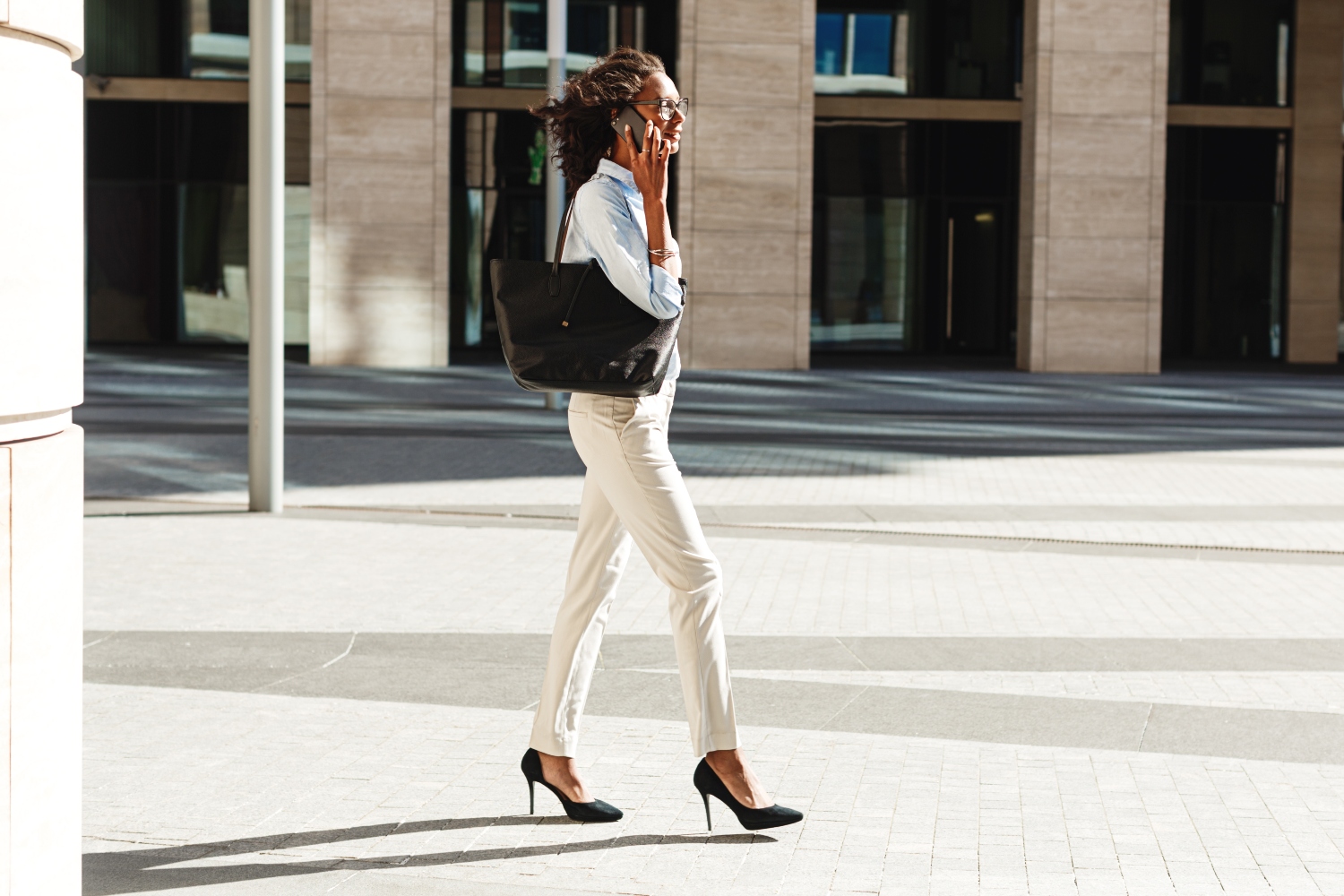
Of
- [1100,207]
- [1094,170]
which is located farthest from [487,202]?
[1100,207]

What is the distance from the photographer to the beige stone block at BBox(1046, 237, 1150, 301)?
26.5 meters

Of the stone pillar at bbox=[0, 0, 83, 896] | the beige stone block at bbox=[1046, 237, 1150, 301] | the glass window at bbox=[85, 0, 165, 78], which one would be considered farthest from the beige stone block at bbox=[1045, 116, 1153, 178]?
the stone pillar at bbox=[0, 0, 83, 896]

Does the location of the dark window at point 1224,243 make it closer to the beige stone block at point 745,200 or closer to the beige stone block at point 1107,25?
the beige stone block at point 1107,25

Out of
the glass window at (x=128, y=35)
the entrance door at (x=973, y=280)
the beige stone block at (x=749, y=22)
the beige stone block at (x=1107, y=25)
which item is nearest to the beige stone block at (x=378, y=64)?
the beige stone block at (x=749, y=22)

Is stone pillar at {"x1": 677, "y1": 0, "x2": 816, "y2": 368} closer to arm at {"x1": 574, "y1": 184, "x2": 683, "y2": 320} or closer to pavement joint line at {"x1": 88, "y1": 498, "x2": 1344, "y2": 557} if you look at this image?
pavement joint line at {"x1": 88, "y1": 498, "x2": 1344, "y2": 557}

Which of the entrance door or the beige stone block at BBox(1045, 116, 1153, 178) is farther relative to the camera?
the entrance door

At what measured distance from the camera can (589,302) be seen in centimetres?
415

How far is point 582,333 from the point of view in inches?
163

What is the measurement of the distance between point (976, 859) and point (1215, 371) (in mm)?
25926

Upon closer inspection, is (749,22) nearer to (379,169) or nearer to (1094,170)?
(1094,170)

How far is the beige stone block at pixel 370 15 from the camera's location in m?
25.4

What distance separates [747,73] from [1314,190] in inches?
473

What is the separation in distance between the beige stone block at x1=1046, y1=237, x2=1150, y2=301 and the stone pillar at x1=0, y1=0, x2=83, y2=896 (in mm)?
24466

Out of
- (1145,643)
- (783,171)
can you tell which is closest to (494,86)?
(783,171)
